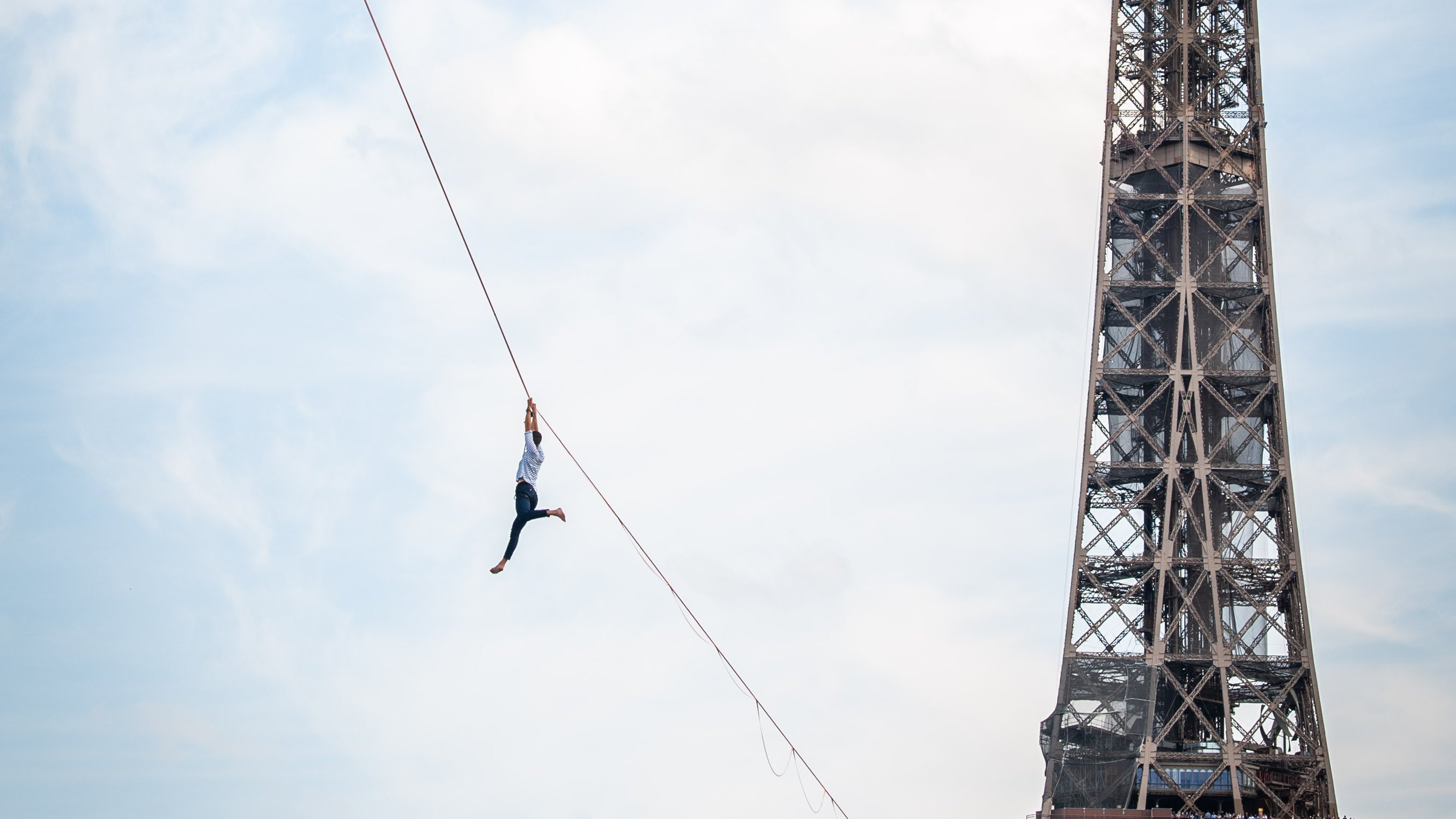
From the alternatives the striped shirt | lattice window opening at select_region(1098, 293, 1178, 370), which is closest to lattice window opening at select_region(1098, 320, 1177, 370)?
lattice window opening at select_region(1098, 293, 1178, 370)

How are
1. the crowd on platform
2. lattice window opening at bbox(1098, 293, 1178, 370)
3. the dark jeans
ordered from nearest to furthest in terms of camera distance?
the dark jeans
the crowd on platform
lattice window opening at bbox(1098, 293, 1178, 370)

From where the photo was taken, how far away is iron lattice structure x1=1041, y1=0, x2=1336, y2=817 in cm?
8050

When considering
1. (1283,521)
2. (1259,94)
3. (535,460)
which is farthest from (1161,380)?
(535,460)

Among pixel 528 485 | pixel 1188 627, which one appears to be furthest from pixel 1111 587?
pixel 528 485

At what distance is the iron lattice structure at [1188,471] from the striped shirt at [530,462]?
52154 mm

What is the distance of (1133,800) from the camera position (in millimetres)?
79625

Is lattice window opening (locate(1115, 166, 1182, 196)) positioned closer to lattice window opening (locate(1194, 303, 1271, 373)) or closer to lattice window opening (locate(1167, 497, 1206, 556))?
lattice window opening (locate(1194, 303, 1271, 373))

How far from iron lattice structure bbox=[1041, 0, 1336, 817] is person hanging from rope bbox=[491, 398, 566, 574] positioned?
52146 millimetres

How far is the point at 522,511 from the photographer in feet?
108

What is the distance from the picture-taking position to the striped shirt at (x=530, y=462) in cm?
3312

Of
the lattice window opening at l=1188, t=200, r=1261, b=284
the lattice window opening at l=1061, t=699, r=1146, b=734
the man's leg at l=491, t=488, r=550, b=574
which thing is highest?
the lattice window opening at l=1188, t=200, r=1261, b=284

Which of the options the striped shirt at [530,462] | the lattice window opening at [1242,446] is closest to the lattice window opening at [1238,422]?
the lattice window opening at [1242,446]

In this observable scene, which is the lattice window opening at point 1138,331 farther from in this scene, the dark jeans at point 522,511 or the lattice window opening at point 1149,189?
the dark jeans at point 522,511

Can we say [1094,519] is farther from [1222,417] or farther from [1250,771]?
[1250,771]
